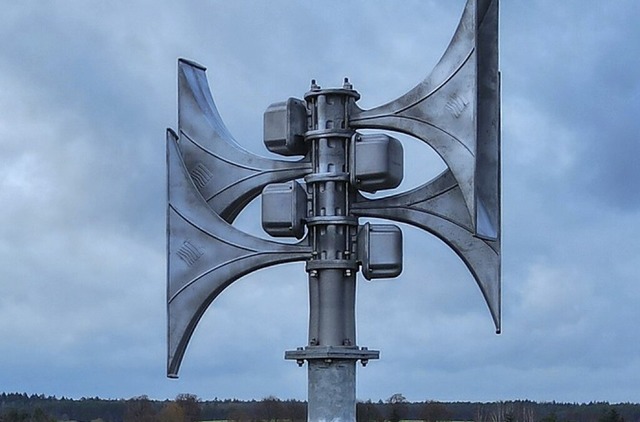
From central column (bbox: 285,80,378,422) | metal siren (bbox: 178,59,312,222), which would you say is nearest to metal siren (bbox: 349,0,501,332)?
central column (bbox: 285,80,378,422)

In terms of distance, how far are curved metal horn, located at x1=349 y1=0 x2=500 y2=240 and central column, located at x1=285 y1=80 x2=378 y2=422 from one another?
1.55 feet

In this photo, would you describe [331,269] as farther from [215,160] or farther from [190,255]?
[215,160]

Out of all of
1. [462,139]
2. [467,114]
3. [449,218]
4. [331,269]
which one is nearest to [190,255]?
[331,269]

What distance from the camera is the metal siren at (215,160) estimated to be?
23.5 metres

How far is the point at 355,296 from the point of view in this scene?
2227cm

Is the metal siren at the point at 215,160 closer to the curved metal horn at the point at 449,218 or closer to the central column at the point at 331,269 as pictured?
the central column at the point at 331,269

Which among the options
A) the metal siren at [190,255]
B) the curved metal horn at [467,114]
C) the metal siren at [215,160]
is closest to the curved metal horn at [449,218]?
the curved metal horn at [467,114]

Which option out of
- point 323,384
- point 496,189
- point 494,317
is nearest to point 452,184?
point 496,189

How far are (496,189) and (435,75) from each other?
1.97 metres

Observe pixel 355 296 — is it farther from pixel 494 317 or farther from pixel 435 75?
pixel 435 75

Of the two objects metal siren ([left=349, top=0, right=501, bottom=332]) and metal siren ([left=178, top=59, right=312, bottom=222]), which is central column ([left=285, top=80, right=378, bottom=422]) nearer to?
metal siren ([left=349, top=0, right=501, bottom=332])

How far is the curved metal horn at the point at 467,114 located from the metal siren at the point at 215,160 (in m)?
2.14

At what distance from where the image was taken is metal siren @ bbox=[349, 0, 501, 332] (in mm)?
21281

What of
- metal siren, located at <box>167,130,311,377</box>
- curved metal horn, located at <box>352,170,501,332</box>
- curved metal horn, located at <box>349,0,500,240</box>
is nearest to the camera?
curved metal horn, located at <box>349,0,500,240</box>
